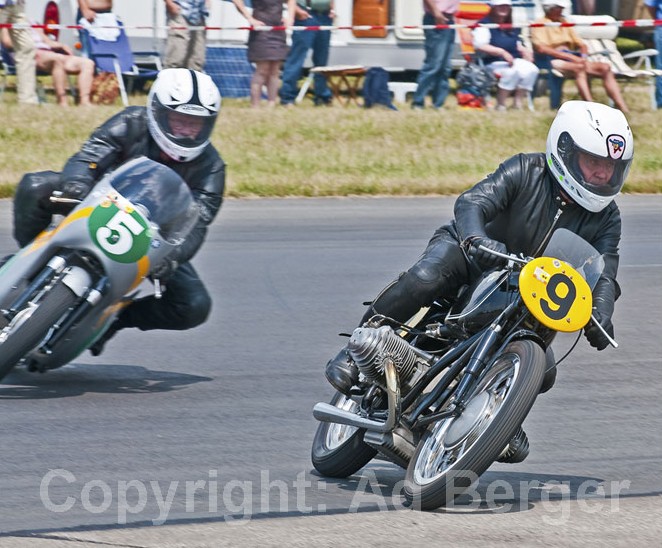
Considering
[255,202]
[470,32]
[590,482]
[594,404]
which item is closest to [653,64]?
[470,32]

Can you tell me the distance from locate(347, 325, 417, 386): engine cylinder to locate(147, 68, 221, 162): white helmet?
2.15 meters

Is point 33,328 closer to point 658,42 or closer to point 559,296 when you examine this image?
point 559,296

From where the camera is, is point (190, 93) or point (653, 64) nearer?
point (190, 93)

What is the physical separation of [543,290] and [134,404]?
8.41 feet

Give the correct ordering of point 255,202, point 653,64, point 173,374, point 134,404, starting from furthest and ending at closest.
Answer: point 653,64, point 255,202, point 173,374, point 134,404

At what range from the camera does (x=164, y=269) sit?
683 cm

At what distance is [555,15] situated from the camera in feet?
63.9

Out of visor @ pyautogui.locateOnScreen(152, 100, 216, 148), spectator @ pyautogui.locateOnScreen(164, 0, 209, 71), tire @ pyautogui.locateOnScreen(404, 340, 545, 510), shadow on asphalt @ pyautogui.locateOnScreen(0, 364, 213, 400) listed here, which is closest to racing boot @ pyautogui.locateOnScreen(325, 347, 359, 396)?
tire @ pyautogui.locateOnScreen(404, 340, 545, 510)

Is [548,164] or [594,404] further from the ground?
[548,164]

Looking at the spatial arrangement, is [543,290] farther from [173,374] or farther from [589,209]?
[173,374]

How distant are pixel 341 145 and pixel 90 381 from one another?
9.87 meters

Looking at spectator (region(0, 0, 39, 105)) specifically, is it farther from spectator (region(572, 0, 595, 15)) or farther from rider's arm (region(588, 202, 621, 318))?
rider's arm (region(588, 202, 621, 318))

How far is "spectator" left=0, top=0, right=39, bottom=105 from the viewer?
56.2ft

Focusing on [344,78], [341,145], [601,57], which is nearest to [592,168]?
[341,145]
